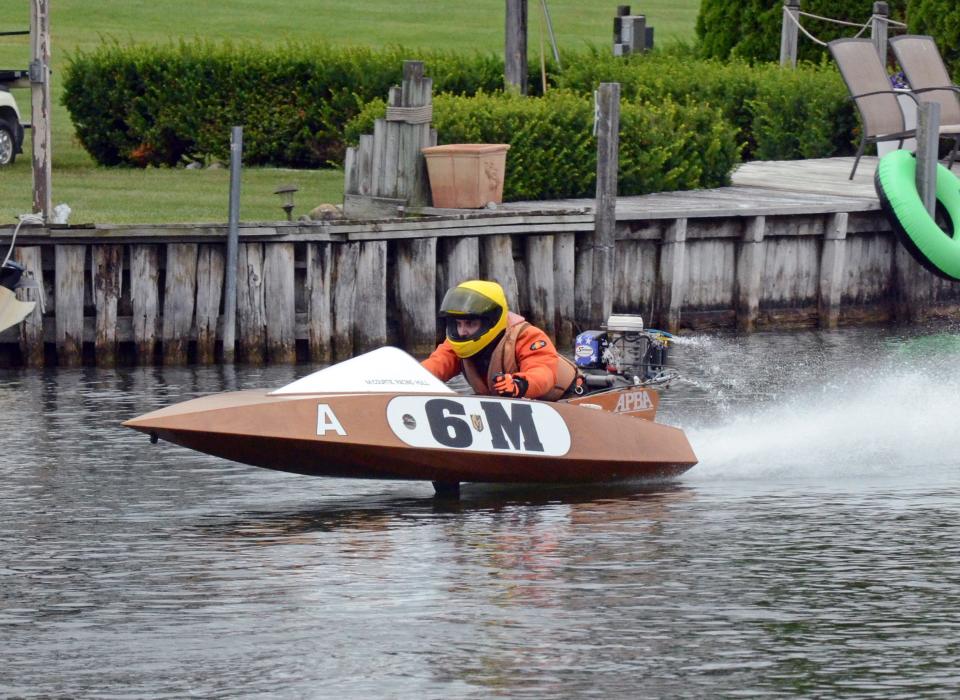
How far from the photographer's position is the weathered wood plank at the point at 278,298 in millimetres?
19391

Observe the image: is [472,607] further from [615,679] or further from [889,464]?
[889,464]

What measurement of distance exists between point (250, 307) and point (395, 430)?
6.79m

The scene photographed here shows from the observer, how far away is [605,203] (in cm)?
2038

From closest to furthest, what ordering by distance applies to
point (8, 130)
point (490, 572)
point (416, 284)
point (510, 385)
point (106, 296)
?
point (490, 572)
point (510, 385)
point (106, 296)
point (416, 284)
point (8, 130)

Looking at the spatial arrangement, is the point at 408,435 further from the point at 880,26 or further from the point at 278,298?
the point at 880,26

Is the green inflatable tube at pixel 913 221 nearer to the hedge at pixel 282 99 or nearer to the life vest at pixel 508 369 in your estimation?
the hedge at pixel 282 99

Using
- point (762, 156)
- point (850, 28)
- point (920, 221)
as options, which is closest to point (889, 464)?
point (920, 221)

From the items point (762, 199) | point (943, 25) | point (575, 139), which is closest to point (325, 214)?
point (575, 139)

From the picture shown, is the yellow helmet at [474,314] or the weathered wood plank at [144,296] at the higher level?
the yellow helmet at [474,314]

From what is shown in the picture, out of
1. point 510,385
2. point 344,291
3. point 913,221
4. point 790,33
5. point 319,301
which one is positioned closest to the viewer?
point 510,385

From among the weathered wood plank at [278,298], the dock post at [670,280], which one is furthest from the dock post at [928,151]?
the weathered wood plank at [278,298]

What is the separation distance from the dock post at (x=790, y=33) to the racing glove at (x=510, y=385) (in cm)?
1729

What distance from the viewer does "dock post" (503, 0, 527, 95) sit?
80.8ft

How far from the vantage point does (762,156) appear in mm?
28266
